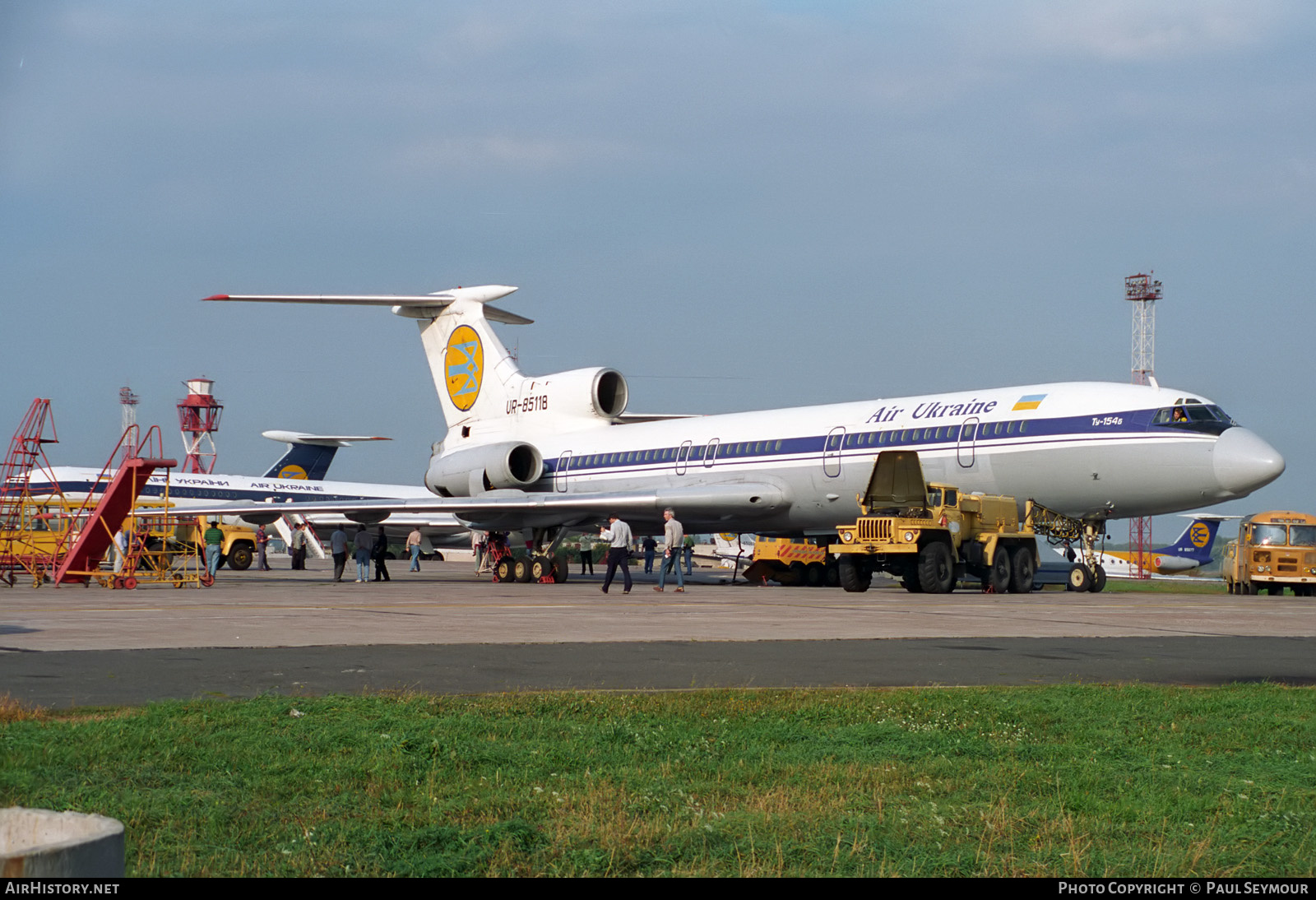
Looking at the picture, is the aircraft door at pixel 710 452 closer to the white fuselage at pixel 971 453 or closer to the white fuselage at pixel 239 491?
the white fuselage at pixel 971 453

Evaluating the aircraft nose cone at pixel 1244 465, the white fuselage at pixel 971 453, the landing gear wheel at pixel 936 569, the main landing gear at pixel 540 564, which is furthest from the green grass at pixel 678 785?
the main landing gear at pixel 540 564

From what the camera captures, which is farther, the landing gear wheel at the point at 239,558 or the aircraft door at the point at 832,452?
the landing gear wheel at the point at 239,558

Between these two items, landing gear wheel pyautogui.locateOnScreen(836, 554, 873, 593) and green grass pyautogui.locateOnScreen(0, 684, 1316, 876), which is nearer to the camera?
→ green grass pyautogui.locateOnScreen(0, 684, 1316, 876)

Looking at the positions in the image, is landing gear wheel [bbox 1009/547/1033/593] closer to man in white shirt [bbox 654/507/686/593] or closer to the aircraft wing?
the aircraft wing

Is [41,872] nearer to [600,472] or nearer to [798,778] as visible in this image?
[798,778]

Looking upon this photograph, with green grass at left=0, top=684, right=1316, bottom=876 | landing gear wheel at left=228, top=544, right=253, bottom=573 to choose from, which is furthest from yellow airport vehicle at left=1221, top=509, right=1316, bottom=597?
landing gear wheel at left=228, top=544, right=253, bottom=573

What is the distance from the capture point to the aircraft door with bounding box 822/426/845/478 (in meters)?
25.7

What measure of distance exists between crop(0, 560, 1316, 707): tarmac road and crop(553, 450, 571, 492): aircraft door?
42.1 ft

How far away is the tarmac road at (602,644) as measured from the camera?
805 cm

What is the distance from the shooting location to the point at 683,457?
29.3 m

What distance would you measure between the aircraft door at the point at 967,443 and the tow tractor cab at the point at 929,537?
0.62 metres

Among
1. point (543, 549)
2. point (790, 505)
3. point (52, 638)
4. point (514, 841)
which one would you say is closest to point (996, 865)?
point (514, 841)

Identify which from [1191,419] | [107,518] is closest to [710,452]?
[1191,419]

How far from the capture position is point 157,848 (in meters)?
3.67
